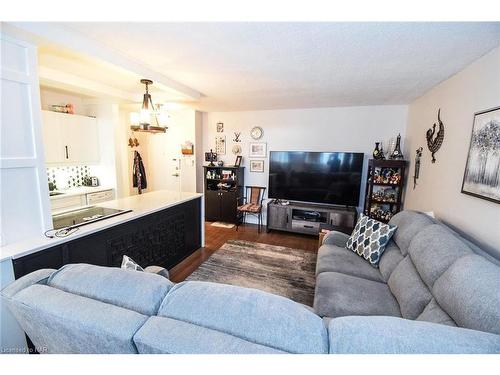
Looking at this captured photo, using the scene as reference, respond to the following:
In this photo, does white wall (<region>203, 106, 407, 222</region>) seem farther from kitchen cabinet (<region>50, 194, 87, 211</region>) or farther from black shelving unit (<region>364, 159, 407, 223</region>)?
kitchen cabinet (<region>50, 194, 87, 211</region>)

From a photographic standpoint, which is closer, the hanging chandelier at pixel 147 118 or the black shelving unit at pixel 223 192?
the hanging chandelier at pixel 147 118

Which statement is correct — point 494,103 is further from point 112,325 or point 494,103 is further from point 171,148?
point 171,148

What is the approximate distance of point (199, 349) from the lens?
25.9 inches

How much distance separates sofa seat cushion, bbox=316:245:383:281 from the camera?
200cm

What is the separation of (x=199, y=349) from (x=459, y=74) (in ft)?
10.4

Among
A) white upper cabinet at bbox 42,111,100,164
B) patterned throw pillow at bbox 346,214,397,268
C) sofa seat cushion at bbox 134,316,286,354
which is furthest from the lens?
white upper cabinet at bbox 42,111,100,164

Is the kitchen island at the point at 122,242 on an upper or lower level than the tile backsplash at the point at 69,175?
lower

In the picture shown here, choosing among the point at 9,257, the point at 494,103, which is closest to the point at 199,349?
the point at 9,257

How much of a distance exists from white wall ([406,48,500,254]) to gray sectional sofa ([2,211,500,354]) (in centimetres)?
74

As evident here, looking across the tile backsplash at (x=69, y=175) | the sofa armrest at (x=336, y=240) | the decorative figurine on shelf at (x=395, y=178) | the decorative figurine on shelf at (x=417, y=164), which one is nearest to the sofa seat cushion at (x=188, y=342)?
the sofa armrest at (x=336, y=240)

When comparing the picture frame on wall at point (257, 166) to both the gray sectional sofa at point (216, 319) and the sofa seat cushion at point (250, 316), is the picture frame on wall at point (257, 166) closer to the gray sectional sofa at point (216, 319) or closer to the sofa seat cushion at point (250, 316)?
the gray sectional sofa at point (216, 319)

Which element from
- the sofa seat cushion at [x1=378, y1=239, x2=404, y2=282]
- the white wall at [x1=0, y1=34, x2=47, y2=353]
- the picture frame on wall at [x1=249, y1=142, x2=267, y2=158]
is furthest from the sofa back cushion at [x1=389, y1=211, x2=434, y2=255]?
the white wall at [x1=0, y1=34, x2=47, y2=353]

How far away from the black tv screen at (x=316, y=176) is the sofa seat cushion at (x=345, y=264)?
5.59 feet

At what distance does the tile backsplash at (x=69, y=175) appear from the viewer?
353 cm
